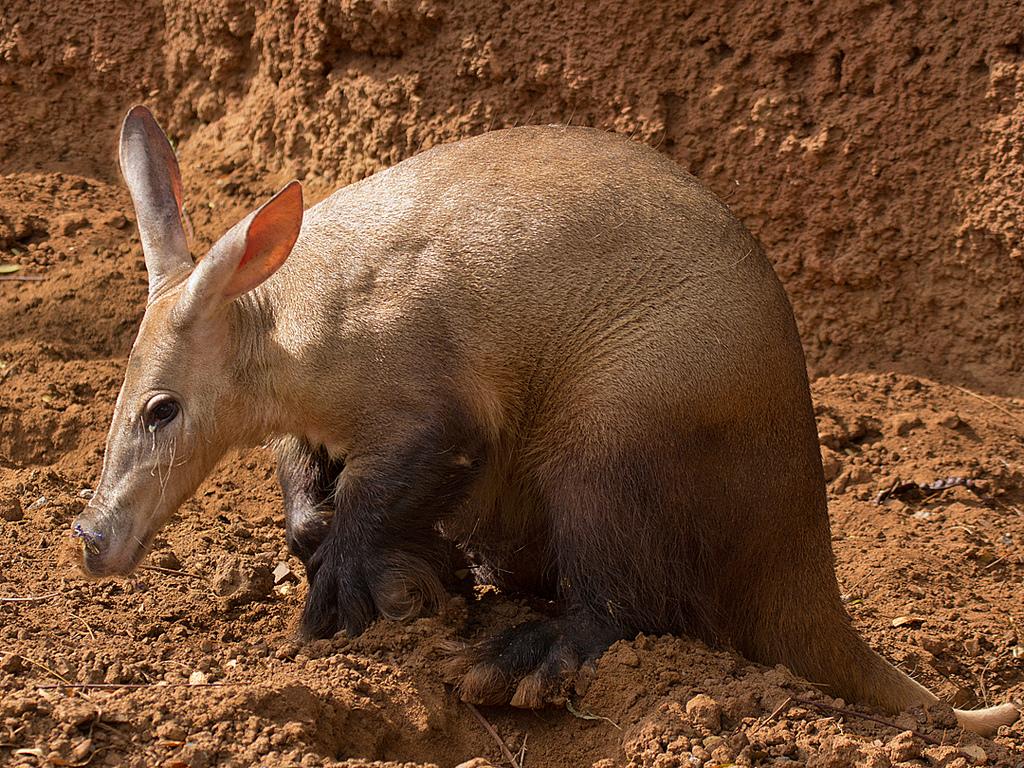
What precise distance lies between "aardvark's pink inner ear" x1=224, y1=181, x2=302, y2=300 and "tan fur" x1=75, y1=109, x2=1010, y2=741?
0.26m

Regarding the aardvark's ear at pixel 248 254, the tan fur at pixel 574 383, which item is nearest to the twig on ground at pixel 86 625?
the tan fur at pixel 574 383

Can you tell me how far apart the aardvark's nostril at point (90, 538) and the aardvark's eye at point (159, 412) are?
0.44 meters

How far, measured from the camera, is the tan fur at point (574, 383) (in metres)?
5.06

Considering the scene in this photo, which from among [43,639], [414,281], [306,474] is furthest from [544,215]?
[43,639]

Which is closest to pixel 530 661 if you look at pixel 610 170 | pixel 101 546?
pixel 101 546

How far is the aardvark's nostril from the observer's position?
4953 millimetres

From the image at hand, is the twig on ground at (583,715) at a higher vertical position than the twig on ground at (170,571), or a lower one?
lower

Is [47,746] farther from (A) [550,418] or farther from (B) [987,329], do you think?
(B) [987,329]

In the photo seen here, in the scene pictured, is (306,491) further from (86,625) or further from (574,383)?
(574,383)

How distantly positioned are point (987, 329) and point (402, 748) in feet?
14.4

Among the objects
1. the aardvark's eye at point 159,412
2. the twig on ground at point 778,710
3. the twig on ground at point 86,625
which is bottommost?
the twig on ground at point 778,710

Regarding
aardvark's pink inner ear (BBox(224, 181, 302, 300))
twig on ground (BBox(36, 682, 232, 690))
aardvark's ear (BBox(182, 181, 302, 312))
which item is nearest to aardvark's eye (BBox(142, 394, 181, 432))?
aardvark's ear (BBox(182, 181, 302, 312))

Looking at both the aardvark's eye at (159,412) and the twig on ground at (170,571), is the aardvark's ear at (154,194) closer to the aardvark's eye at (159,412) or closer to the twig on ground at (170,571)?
the aardvark's eye at (159,412)

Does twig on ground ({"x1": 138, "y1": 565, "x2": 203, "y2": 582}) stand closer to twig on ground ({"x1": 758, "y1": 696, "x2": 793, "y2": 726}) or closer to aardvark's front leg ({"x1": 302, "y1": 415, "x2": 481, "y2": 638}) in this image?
aardvark's front leg ({"x1": 302, "y1": 415, "x2": 481, "y2": 638})
